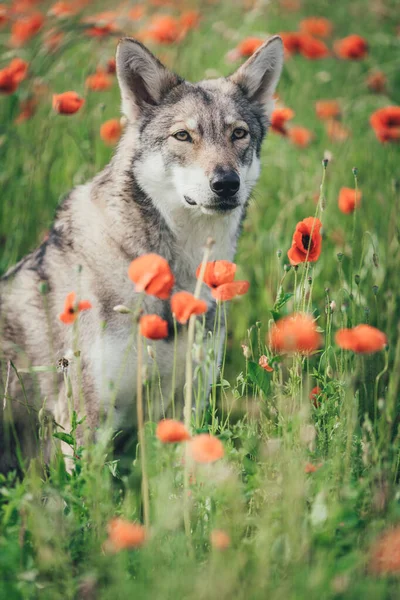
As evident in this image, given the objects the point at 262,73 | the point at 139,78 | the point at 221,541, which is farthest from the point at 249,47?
the point at 221,541

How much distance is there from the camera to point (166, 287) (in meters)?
1.97

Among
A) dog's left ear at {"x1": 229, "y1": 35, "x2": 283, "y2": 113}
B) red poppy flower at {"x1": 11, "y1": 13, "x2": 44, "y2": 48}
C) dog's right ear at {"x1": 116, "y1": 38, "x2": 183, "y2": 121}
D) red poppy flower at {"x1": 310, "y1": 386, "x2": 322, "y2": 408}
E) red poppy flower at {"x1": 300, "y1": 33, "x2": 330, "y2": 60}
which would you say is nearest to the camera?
red poppy flower at {"x1": 310, "y1": 386, "x2": 322, "y2": 408}

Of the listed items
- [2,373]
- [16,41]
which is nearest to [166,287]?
[2,373]

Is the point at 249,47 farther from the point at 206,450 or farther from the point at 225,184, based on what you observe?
the point at 206,450

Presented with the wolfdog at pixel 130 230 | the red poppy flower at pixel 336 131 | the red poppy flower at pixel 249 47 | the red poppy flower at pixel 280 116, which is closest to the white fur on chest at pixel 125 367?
the wolfdog at pixel 130 230

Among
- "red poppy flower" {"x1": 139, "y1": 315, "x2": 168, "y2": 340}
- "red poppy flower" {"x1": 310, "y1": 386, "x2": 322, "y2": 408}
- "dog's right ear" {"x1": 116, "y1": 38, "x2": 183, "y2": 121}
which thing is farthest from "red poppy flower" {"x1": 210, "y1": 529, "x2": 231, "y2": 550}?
"dog's right ear" {"x1": 116, "y1": 38, "x2": 183, "y2": 121}

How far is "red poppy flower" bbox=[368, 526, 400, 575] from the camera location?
170 cm

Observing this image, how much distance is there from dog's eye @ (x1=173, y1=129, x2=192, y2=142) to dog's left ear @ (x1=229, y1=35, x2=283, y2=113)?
559 mm

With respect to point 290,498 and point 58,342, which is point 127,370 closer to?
point 58,342

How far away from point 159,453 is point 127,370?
2.96 ft

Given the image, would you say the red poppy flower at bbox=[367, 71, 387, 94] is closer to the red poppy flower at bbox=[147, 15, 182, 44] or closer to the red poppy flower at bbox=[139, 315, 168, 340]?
the red poppy flower at bbox=[147, 15, 182, 44]

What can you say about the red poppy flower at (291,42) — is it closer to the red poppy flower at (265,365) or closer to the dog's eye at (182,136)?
the dog's eye at (182,136)

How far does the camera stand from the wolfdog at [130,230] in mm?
2939

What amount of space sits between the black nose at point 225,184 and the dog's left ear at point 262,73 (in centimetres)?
82
